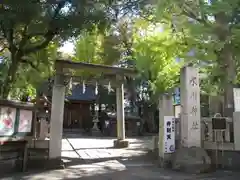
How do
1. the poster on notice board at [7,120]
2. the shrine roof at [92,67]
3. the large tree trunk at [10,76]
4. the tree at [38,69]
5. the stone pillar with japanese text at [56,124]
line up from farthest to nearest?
the tree at [38,69] → the shrine roof at [92,67] → the stone pillar with japanese text at [56,124] → the large tree trunk at [10,76] → the poster on notice board at [7,120]

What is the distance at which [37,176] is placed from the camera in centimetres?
873

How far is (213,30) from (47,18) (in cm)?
513

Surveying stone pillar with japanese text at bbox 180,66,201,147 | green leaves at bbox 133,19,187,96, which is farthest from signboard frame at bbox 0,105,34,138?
green leaves at bbox 133,19,187,96

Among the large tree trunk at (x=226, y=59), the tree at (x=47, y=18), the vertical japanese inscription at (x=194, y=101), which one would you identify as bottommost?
the vertical japanese inscription at (x=194, y=101)

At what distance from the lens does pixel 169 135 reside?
10.6 meters

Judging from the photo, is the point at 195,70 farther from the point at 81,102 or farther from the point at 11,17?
the point at 81,102

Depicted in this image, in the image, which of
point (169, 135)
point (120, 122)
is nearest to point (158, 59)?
point (120, 122)

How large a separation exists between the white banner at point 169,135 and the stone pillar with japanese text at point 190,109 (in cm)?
37

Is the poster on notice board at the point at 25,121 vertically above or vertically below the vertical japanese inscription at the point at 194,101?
below

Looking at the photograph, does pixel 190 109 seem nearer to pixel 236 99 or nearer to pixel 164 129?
pixel 164 129

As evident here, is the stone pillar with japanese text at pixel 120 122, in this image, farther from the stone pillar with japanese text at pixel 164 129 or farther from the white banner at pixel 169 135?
the white banner at pixel 169 135

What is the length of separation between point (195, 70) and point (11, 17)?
6.50m

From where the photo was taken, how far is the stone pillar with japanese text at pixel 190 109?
10219 mm

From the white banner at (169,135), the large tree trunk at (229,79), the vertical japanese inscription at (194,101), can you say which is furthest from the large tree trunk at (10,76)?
the large tree trunk at (229,79)
